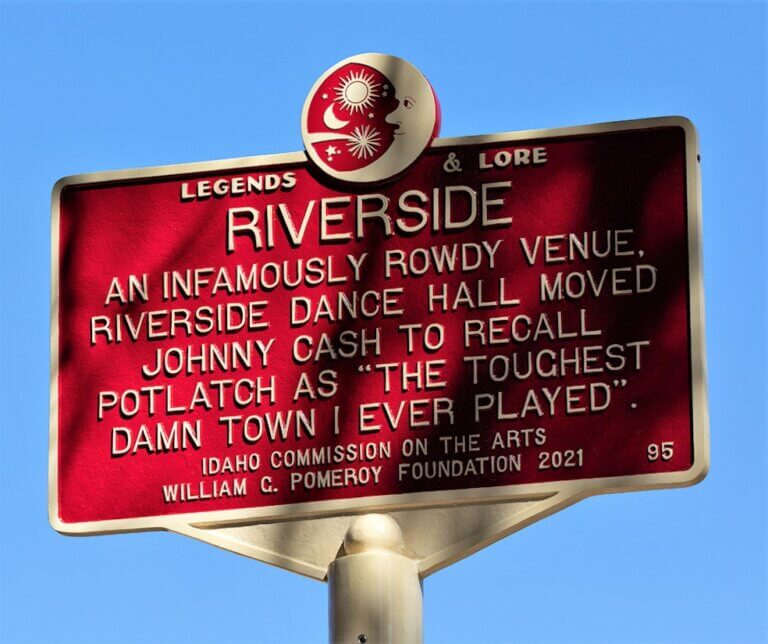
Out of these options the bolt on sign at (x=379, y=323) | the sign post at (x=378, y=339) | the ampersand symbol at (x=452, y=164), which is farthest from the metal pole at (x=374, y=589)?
the ampersand symbol at (x=452, y=164)

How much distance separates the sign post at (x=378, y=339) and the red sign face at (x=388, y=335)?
0.05ft

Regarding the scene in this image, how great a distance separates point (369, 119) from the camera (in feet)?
52.7

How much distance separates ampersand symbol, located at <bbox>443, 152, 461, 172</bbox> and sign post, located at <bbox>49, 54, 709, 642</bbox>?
1 centimetres

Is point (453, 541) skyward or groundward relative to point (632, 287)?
groundward

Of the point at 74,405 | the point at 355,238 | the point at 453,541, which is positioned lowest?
the point at 453,541

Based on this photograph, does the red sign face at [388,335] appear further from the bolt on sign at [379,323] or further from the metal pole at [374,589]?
the metal pole at [374,589]

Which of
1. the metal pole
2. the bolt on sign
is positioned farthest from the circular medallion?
the metal pole

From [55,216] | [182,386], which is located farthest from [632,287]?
[55,216]

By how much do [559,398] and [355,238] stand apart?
1.79 m

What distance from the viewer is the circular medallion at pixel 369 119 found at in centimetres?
1598

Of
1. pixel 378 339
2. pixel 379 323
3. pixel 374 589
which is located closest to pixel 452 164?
pixel 379 323

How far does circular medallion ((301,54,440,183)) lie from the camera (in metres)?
16.0

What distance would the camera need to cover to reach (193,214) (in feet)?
53.4

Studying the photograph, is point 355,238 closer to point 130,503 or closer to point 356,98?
point 356,98
